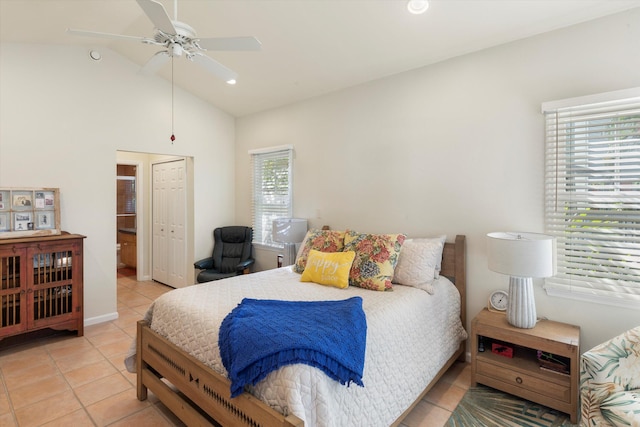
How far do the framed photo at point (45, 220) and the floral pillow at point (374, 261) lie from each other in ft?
10.2

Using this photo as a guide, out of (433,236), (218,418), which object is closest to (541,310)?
(433,236)

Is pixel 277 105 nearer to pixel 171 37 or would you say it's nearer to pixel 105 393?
pixel 171 37

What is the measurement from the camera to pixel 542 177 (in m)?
2.44

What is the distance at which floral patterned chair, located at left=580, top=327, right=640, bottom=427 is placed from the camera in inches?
55.6

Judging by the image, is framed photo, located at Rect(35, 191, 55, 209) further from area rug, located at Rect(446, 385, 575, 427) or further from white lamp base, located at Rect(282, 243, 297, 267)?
area rug, located at Rect(446, 385, 575, 427)

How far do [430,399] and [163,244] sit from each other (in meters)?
4.62

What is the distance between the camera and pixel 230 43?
6.57 ft

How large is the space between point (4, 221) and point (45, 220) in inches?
12.0

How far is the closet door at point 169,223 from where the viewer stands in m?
4.90

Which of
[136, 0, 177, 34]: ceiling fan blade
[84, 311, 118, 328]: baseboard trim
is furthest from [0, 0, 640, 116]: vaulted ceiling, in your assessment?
[84, 311, 118, 328]: baseboard trim

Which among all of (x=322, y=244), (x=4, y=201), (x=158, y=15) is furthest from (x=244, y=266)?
(x=158, y=15)

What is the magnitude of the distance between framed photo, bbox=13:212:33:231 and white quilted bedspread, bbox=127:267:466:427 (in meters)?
2.00

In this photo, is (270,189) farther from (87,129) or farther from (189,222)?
(87,129)

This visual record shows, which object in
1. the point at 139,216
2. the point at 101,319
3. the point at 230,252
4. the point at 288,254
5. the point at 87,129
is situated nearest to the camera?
the point at 87,129
